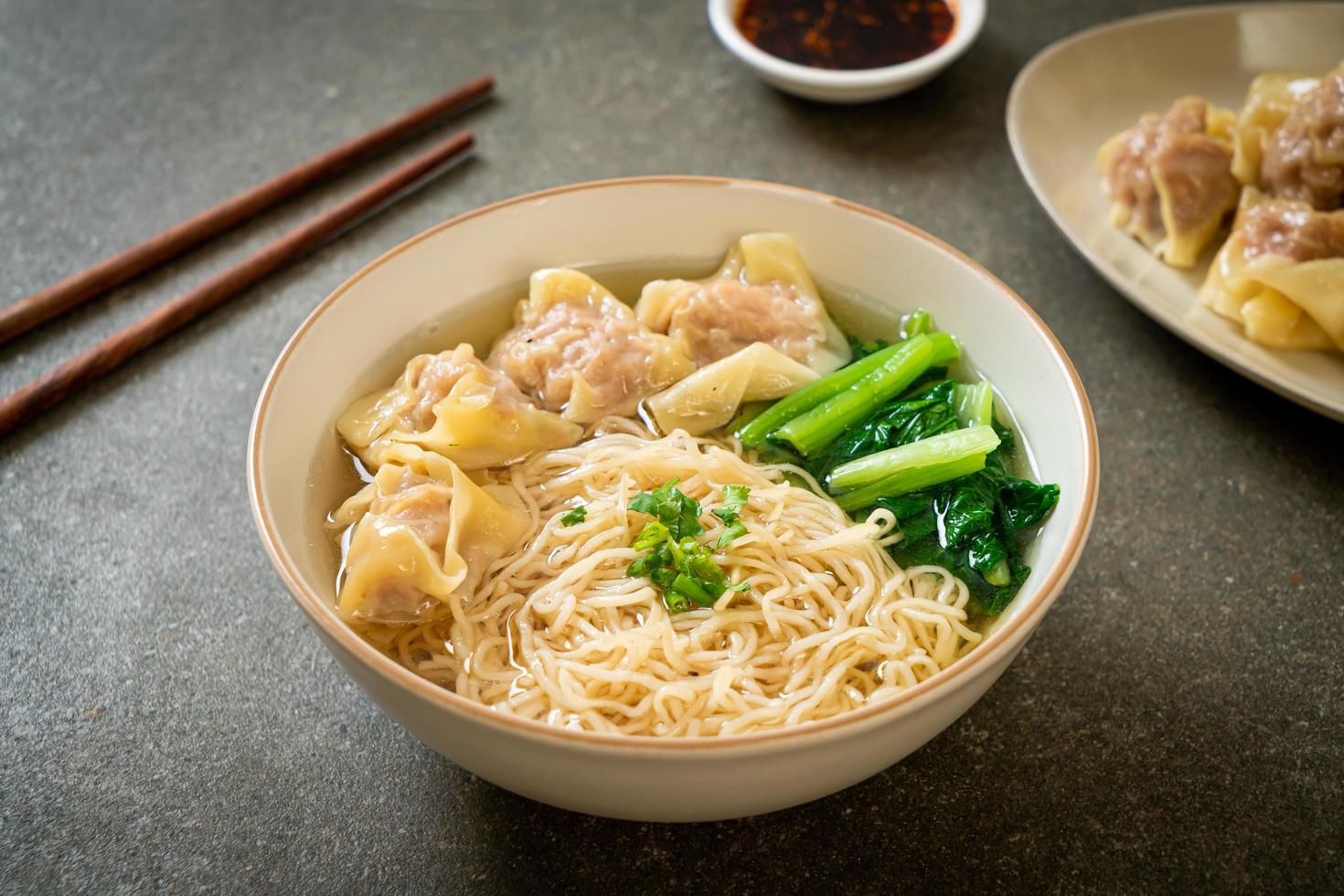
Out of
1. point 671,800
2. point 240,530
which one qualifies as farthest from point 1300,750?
point 240,530

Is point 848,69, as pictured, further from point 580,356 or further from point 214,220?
point 214,220

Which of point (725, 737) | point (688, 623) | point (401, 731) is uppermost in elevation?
point (725, 737)

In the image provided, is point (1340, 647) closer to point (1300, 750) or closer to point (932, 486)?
point (1300, 750)

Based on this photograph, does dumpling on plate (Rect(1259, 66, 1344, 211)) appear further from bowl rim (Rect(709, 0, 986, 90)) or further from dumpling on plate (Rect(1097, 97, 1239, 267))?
bowl rim (Rect(709, 0, 986, 90))

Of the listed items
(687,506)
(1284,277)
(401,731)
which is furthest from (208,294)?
(1284,277)

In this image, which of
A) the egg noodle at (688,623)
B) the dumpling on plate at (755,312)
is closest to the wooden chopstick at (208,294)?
the dumpling on plate at (755,312)

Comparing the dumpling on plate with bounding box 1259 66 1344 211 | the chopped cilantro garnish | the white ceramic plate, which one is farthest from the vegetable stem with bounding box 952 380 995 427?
the dumpling on plate with bounding box 1259 66 1344 211
